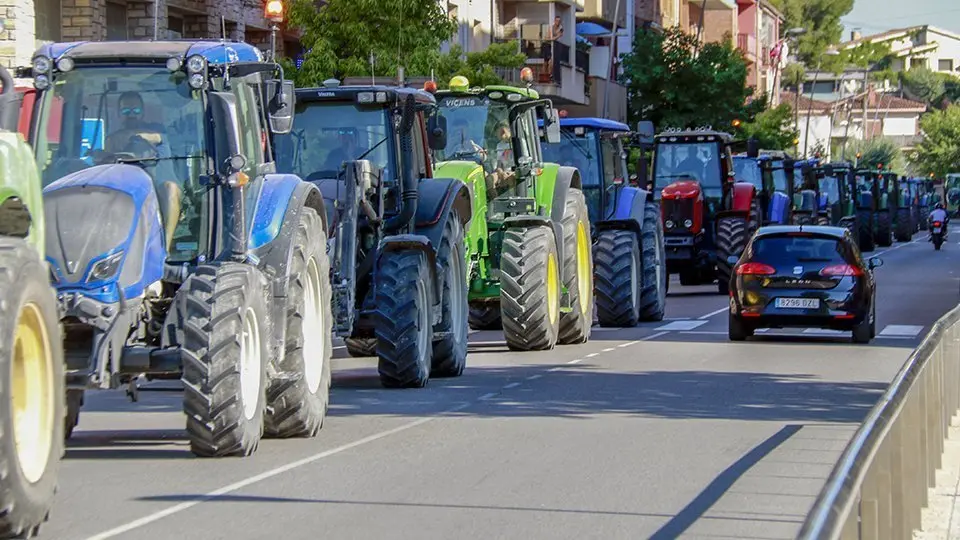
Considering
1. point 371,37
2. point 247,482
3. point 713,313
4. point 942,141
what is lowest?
point 942,141

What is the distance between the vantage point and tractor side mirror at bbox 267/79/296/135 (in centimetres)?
1339

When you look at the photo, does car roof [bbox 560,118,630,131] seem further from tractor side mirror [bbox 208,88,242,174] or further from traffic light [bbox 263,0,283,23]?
tractor side mirror [bbox 208,88,242,174]

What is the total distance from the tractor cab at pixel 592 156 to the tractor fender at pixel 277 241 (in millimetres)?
15260

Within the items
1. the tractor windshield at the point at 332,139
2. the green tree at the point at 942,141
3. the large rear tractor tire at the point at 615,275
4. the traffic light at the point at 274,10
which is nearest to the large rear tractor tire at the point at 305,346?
the tractor windshield at the point at 332,139

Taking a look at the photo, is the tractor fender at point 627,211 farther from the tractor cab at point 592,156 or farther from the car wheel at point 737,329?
the car wheel at point 737,329

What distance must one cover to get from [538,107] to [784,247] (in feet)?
12.5

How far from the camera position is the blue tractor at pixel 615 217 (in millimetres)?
27250

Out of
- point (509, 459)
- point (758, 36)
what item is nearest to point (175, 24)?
point (509, 459)

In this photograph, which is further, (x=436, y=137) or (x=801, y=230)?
(x=801, y=230)

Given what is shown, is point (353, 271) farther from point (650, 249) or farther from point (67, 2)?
point (67, 2)

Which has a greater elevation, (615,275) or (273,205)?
(273,205)

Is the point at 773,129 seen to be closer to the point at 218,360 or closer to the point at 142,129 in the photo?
the point at 142,129

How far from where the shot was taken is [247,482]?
37.2 feet

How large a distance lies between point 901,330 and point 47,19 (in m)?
14.7
